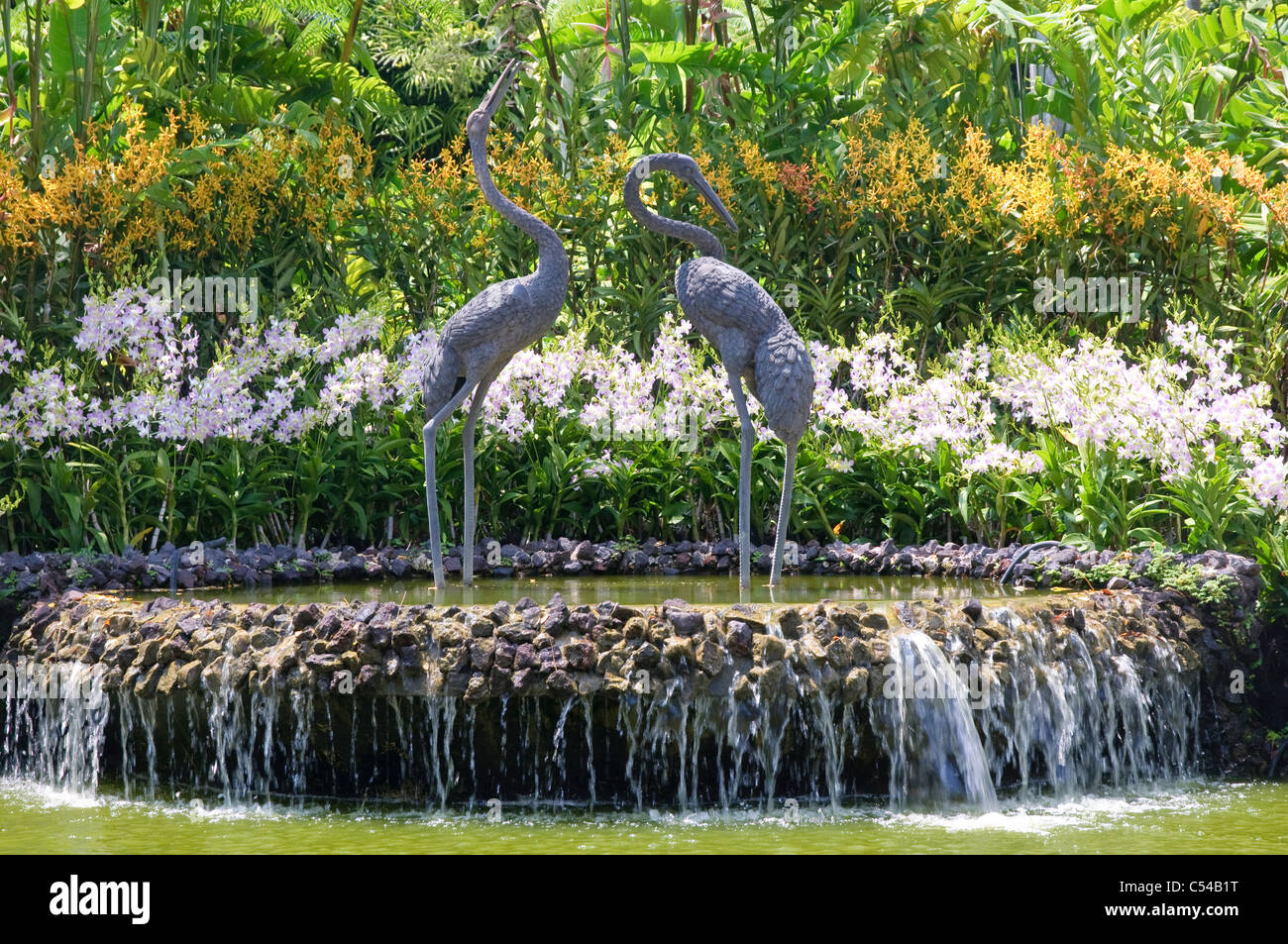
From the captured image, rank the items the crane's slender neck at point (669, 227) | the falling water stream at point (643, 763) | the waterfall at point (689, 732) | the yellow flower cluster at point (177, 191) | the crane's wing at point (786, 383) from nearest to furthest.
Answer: the falling water stream at point (643, 763)
the waterfall at point (689, 732)
the crane's wing at point (786, 383)
the crane's slender neck at point (669, 227)
the yellow flower cluster at point (177, 191)

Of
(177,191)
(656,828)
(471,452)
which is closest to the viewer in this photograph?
(656,828)

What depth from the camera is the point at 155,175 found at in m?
8.56

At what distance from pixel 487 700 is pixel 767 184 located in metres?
5.39

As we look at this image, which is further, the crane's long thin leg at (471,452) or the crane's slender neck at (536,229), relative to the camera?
the crane's long thin leg at (471,452)

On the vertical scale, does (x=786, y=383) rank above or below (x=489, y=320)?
below

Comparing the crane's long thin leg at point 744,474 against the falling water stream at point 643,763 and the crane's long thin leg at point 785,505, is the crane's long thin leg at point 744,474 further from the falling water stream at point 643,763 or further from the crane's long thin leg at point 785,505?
the falling water stream at point 643,763

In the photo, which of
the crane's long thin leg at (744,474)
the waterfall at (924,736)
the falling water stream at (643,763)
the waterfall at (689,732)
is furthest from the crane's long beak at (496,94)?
the waterfall at (924,736)

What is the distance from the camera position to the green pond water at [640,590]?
260 inches

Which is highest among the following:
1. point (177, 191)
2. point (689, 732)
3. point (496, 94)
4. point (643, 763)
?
point (177, 191)

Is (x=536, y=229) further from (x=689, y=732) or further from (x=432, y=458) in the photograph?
(x=689, y=732)

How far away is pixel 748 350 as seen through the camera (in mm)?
6633

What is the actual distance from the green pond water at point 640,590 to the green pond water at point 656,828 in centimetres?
107

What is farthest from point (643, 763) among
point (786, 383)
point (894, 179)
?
point (894, 179)

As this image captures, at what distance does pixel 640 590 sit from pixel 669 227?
1747mm
